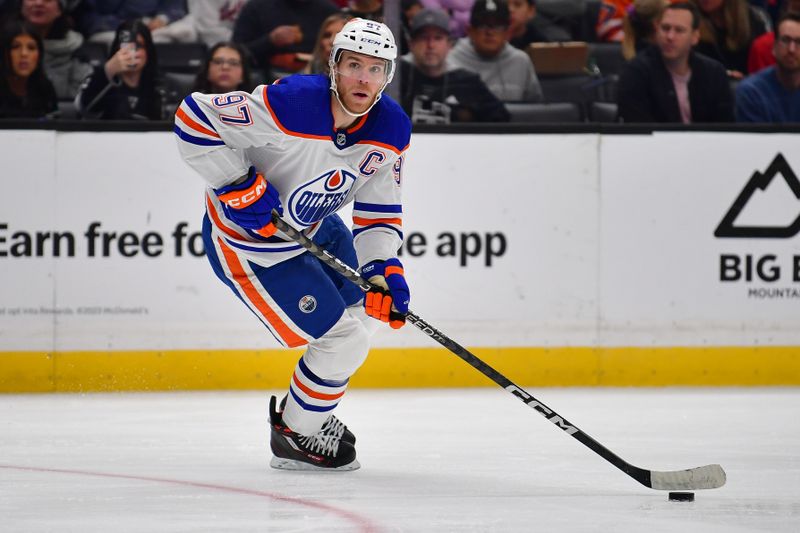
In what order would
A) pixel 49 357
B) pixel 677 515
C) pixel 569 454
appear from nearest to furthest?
1. pixel 677 515
2. pixel 569 454
3. pixel 49 357

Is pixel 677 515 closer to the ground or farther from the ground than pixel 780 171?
closer to the ground

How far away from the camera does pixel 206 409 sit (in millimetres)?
5020

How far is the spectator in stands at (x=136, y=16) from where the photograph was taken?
6.15 metres

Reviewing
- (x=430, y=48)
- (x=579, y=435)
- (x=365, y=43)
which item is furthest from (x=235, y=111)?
(x=430, y=48)

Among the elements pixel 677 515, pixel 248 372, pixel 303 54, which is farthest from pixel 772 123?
pixel 677 515

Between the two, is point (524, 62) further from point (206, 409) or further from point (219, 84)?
point (206, 409)

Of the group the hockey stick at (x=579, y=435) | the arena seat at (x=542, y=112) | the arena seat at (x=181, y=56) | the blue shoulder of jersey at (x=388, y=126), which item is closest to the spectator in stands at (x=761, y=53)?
the arena seat at (x=542, y=112)

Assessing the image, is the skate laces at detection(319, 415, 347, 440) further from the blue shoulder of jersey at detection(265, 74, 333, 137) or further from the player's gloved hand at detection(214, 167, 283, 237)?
the blue shoulder of jersey at detection(265, 74, 333, 137)

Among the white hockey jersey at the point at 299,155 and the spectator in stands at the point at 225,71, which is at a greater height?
the spectator in stands at the point at 225,71

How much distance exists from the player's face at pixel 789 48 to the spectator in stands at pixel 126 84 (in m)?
2.77

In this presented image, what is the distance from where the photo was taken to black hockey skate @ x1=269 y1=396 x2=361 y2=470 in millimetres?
3734

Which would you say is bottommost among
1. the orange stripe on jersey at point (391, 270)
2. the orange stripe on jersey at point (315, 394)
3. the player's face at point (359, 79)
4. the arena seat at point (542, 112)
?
the orange stripe on jersey at point (315, 394)

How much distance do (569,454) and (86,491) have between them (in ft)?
4.65

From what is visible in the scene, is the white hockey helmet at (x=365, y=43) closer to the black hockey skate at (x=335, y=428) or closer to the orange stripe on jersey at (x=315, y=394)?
the orange stripe on jersey at (x=315, y=394)
